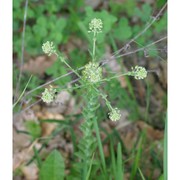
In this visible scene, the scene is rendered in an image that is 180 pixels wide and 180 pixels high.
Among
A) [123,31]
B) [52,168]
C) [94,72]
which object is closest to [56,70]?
[123,31]

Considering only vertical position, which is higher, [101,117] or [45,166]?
[101,117]

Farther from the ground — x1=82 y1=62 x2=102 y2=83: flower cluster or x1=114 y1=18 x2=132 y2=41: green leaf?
x1=114 y1=18 x2=132 y2=41: green leaf

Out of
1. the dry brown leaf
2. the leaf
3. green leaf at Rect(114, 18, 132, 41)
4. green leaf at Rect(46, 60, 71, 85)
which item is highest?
green leaf at Rect(114, 18, 132, 41)

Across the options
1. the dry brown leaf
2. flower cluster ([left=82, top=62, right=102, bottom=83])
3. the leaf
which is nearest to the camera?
flower cluster ([left=82, top=62, right=102, bottom=83])

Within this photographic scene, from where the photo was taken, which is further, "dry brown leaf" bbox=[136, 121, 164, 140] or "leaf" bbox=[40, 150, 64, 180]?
"dry brown leaf" bbox=[136, 121, 164, 140]

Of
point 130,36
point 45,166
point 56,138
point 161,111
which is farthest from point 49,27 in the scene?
point 45,166

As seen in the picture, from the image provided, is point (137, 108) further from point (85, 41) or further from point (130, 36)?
point (85, 41)

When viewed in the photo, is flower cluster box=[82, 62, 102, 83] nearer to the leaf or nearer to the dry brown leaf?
the leaf

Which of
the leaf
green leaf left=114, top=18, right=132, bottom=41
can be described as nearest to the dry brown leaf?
green leaf left=114, top=18, right=132, bottom=41

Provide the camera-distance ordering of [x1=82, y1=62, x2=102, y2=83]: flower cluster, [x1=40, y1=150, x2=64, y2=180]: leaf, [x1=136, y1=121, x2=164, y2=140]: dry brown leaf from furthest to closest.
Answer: [x1=136, y1=121, x2=164, y2=140]: dry brown leaf, [x1=40, y1=150, x2=64, y2=180]: leaf, [x1=82, y1=62, x2=102, y2=83]: flower cluster
